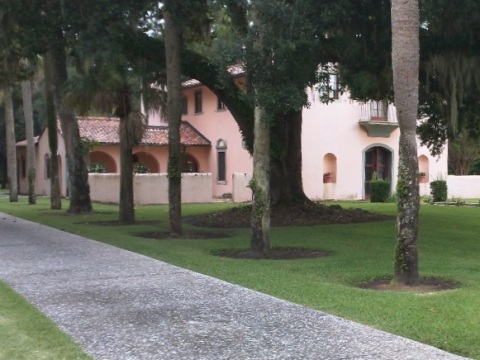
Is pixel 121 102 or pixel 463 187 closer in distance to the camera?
pixel 121 102

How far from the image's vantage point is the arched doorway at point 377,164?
1310 inches

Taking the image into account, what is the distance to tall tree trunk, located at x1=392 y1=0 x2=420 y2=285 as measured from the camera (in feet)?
27.6

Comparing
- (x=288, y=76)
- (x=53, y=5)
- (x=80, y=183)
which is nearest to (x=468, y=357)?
(x=288, y=76)

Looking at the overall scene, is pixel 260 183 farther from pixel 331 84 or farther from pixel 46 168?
pixel 46 168

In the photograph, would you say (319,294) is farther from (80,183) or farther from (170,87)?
(80,183)

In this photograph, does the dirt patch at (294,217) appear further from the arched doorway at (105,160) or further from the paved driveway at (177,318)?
the arched doorway at (105,160)

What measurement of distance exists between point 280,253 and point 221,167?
2226cm

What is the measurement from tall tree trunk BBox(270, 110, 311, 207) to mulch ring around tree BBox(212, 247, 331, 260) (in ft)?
21.2

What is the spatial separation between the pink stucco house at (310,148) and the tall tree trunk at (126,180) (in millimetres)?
10945

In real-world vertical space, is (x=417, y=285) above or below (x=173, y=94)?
below

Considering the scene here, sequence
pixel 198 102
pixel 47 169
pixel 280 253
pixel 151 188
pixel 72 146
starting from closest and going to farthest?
1. pixel 280 253
2. pixel 72 146
3. pixel 151 188
4. pixel 198 102
5. pixel 47 169

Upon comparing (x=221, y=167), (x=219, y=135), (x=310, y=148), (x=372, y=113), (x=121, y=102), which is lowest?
(x=221, y=167)

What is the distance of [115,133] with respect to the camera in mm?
33812

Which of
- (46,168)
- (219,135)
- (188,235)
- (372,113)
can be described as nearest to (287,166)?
(188,235)
